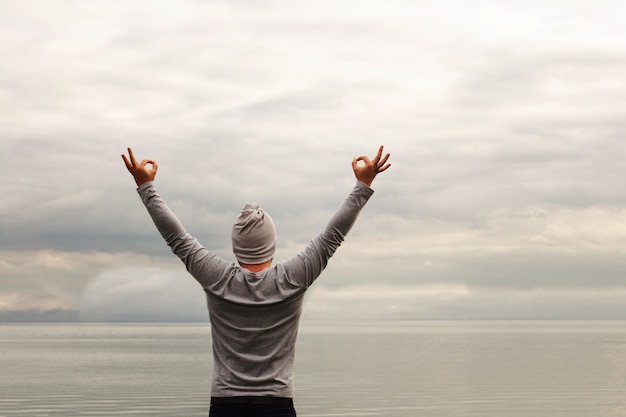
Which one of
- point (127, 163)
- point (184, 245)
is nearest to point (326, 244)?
point (184, 245)

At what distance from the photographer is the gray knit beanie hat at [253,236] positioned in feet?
15.8

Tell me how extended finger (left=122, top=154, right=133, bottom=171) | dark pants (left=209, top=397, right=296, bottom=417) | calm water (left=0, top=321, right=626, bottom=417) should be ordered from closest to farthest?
1. dark pants (left=209, top=397, right=296, bottom=417)
2. extended finger (left=122, top=154, right=133, bottom=171)
3. calm water (left=0, top=321, right=626, bottom=417)

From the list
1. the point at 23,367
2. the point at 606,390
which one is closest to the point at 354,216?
the point at 606,390

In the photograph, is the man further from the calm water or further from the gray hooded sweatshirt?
the calm water

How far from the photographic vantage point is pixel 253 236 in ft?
15.8

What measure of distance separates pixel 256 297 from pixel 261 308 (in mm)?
61

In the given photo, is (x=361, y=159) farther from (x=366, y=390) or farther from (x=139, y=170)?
(x=366, y=390)

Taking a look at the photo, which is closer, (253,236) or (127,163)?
(253,236)

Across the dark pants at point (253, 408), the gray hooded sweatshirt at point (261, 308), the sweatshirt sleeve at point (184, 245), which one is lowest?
the dark pants at point (253, 408)

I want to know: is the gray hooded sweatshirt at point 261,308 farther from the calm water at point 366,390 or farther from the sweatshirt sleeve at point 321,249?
the calm water at point 366,390

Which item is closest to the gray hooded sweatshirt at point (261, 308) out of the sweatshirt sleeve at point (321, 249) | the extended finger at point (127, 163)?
the sweatshirt sleeve at point (321, 249)

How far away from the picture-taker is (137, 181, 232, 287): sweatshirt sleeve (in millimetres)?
4910

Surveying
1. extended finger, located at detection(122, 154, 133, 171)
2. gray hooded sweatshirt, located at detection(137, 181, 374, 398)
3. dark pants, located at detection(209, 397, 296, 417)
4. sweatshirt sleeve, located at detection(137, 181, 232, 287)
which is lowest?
dark pants, located at detection(209, 397, 296, 417)

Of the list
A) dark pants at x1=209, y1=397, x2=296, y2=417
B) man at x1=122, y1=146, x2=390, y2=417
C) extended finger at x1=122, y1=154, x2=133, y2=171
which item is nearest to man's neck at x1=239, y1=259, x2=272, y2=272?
man at x1=122, y1=146, x2=390, y2=417
